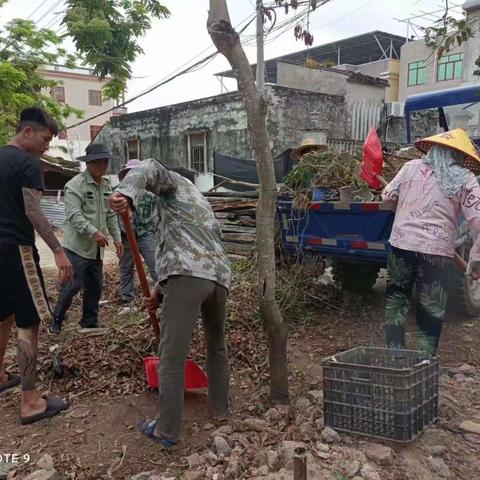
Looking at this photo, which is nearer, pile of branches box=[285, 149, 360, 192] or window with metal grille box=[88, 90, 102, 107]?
pile of branches box=[285, 149, 360, 192]

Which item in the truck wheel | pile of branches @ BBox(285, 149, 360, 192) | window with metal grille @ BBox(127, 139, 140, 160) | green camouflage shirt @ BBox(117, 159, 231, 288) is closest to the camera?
green camouflage shirt @ BBox(117, 159, 231, 288)

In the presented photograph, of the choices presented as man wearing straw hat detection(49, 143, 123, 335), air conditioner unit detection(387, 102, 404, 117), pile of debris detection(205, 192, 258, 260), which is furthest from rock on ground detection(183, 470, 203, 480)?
air conditioner unit detection(387, 102, 404, 117)

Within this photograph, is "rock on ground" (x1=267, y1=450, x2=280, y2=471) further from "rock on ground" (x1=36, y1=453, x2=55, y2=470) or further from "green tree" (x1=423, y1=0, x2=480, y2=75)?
"green tree" (x1=423, y1=0, x2=480, y2=75)

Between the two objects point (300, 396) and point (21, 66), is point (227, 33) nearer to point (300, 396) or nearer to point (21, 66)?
point (300, 396)

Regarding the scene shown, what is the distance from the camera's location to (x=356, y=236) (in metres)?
5.00

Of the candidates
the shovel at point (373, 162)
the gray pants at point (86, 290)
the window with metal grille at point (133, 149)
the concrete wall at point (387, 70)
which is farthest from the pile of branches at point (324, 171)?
the concrete wall at point (387, 70)

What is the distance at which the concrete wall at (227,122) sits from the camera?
14250mm

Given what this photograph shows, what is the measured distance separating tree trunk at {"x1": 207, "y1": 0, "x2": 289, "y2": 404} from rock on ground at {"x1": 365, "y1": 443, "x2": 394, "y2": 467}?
2.50 feet

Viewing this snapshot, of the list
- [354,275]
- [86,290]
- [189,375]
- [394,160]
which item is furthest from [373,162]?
[86,290]

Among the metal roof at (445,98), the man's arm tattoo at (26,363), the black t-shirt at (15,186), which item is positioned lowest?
the man's arm tattoo at (26,363)

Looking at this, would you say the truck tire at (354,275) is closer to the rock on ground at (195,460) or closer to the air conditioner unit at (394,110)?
the rock on ground at (195,460)

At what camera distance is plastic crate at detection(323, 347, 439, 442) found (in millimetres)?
2787

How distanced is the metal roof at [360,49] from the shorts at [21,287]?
30.2 metres

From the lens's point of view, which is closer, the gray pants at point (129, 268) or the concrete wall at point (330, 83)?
the gray pants at point (129, 268)
